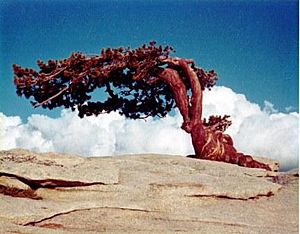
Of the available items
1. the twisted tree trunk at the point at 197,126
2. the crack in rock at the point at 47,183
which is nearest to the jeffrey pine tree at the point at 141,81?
the twisted tree trunk at the point at 197,126

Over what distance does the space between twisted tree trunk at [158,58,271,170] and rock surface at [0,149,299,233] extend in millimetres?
2054

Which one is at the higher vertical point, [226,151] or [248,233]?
[226,151]

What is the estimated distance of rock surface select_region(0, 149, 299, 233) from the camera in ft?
21.9

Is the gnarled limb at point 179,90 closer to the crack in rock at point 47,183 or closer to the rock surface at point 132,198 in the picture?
the rock surface at point 132,198

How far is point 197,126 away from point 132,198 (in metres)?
4.56

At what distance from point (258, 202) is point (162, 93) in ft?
18.5

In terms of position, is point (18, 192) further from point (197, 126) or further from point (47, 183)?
point (197, 126)

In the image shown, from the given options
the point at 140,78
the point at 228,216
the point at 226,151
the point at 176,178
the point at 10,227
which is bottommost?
the point at 10,227

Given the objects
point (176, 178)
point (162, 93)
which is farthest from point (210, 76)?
point (176, 178)

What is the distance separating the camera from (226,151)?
11.5 metres

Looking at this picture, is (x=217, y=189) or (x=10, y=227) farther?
(x=217, y=189)

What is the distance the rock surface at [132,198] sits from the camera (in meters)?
6.69

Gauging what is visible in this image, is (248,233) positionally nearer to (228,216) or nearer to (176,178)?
(228,216)

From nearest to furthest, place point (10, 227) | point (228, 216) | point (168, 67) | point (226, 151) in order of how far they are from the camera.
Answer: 1. point (10, 227)
2. point (228, 216)
3. point (226, 151)
4. point (168, 67)
